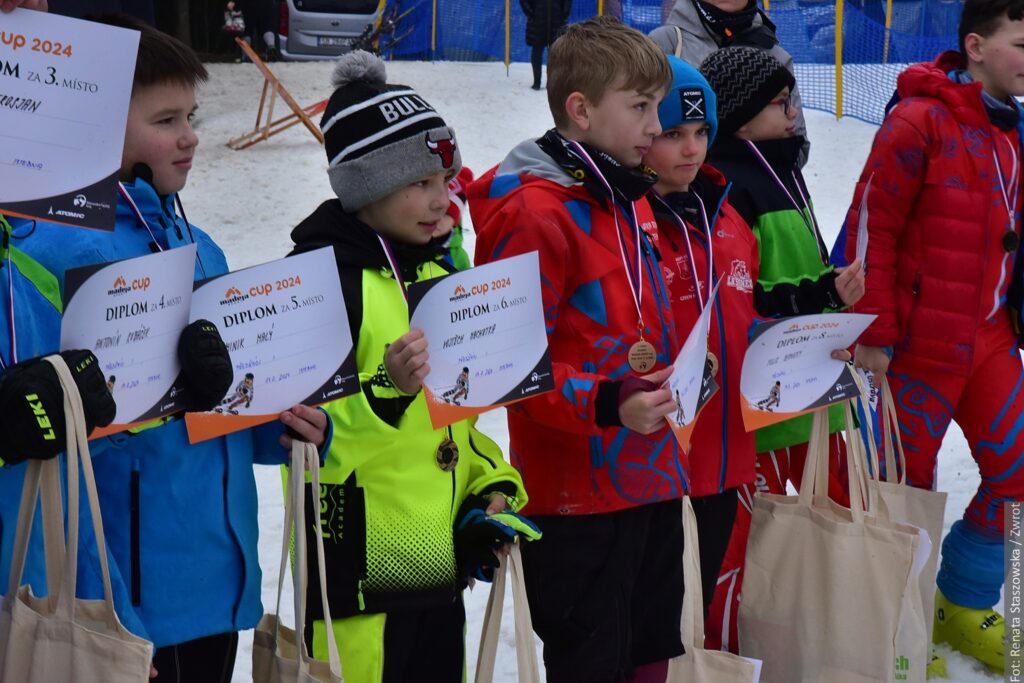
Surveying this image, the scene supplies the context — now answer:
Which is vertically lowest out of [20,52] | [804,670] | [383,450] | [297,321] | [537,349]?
[804,670]

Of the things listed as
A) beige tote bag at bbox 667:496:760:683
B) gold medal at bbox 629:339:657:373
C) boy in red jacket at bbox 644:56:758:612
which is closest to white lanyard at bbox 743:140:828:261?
boy in red jacket at bbox 644:56:758:612

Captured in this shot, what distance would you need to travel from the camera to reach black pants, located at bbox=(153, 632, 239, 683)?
2.41 meters

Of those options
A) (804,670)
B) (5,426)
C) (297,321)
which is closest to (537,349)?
(297,321)

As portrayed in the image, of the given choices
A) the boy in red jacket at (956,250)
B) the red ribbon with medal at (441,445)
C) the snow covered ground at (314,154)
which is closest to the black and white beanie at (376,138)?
the red ribbon with medal at (441,445)

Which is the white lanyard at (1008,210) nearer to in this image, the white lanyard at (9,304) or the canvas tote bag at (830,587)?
the canvas tote bag at (830,587)

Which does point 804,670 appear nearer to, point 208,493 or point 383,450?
point 383,450

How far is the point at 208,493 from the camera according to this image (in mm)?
2398

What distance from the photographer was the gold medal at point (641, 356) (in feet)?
9.45

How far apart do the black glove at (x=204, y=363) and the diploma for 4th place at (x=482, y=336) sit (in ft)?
1.35

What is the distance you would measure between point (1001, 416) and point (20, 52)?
9.91ft

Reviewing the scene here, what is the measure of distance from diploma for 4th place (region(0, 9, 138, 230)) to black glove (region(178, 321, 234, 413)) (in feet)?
0.71

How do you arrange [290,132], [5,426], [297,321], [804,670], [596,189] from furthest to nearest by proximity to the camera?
[290,132], [804,670], [596,189], [297,321], [5,426]

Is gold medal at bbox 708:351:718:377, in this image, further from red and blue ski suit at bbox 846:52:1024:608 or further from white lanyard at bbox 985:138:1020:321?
white lanyard at bbox 985:138:1020:321

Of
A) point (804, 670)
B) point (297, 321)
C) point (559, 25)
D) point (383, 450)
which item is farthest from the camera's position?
point (559, 25)
